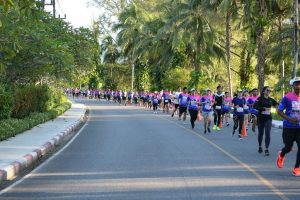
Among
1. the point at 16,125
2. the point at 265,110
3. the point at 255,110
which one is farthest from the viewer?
the point at 16,125

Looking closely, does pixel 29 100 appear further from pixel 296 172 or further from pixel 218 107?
pixel 296 172

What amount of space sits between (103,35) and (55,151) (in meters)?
65.9

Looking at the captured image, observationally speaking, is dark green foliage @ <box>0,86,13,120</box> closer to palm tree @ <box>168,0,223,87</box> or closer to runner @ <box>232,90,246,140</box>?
runner @ <box>232,90,246,140</box>

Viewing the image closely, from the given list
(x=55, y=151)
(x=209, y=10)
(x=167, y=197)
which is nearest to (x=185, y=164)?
(x=167, y=197)

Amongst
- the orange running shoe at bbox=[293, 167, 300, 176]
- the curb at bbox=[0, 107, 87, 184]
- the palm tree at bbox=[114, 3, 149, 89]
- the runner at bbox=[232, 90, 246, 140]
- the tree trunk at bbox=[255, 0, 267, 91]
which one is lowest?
the curb at bbox=[0, 107, 87, 184]

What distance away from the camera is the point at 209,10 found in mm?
42281

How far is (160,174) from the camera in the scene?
10.4 metres

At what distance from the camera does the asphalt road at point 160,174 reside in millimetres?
8516

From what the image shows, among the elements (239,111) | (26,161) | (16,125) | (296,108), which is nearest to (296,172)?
(296,108)

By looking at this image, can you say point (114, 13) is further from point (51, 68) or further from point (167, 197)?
point (167, 197)

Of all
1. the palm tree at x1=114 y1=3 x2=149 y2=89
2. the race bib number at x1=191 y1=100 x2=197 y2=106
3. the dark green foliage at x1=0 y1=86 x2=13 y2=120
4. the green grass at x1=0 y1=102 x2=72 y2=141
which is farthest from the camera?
the palm tree at x1=114 y1=3 x2=149 y2=89

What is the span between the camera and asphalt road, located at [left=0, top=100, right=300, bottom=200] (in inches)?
335

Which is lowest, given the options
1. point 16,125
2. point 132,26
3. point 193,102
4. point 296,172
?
point 296,172

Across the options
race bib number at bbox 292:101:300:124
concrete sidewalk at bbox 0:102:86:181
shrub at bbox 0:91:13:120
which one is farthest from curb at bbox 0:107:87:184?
race bib number at bbox 292:101:300:124
